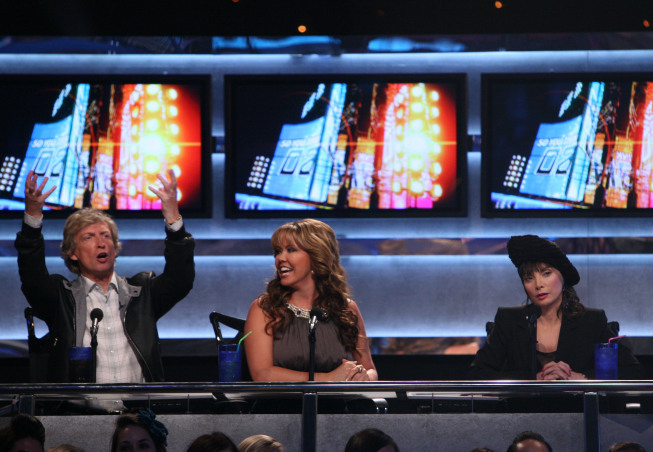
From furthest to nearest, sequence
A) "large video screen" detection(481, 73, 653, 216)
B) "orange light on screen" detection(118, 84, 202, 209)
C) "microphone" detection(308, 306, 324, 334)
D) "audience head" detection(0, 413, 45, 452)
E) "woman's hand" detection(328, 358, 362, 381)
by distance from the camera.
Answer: "orange light on screen" detection(118, 84, 202, 209) → "large video screen" detection(481, 73, 653, 216) → "woman's hand" detection(328, 358, 362, 381) → "microphone" detection(308, 306, 324, 334) → "audience head" detection(0, 413, 45, 452)

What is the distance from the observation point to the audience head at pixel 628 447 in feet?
9.09

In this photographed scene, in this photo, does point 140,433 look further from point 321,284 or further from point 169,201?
point 169,201

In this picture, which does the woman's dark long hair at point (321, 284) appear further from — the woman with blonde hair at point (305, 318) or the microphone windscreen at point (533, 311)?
the microphone windscreen at point (533, 311)

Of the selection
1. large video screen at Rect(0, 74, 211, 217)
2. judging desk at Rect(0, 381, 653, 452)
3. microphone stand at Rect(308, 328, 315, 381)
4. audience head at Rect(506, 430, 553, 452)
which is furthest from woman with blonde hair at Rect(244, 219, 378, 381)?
large video screen at Rect(0, 74, 211, 217)

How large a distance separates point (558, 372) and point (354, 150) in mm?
2254

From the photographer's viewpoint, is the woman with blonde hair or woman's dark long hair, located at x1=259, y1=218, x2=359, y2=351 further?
woman's dark long hair, located at x1=259, y1=218, x2=359, y2=351

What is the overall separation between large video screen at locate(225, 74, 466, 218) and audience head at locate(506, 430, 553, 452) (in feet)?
8.59

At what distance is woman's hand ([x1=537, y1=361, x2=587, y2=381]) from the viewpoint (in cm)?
341

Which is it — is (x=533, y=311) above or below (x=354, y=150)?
below

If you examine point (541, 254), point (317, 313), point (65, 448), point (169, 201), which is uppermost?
point (169, 201)

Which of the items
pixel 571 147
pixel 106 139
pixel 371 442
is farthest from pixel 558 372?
pixel 106 139

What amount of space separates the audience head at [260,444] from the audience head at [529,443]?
0.70 m

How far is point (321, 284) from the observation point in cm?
357

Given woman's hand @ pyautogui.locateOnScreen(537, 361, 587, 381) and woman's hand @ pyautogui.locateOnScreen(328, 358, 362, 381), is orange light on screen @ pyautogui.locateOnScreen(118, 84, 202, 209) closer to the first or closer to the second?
woman's hand @ pyautogui.locateOnScreen(328, 358, 362, 381)
